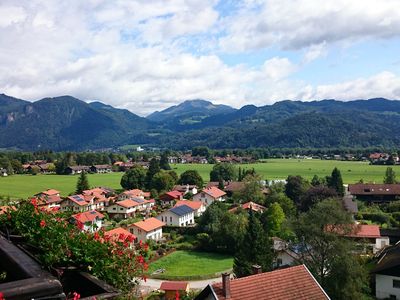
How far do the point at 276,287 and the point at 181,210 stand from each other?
36.4 meters

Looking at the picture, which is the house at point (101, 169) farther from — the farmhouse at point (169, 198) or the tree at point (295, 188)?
the tree at point (295, 188)

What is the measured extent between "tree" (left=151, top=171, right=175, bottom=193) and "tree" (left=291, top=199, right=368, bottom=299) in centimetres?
5128

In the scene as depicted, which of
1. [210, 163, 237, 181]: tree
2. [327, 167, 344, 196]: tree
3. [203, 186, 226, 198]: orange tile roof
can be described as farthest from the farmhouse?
[327, 167, 344, 196]: tree

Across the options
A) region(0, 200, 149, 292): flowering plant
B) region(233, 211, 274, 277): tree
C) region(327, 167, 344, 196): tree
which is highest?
region(0, 200, 149, 292): flowering plant

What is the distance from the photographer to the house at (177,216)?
5141cm

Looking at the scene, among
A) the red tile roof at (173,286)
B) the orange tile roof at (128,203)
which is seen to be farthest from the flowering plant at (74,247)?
the orange tile roof at (128,203)

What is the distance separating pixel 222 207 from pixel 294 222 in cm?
2218

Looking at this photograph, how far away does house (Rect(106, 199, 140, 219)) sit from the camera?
58188 millimetres

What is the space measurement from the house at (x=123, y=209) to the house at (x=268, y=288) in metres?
42.0

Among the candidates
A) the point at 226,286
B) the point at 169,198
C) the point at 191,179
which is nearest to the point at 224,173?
the point at 191,179

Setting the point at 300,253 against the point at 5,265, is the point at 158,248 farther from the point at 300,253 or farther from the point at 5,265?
the point at 5,265

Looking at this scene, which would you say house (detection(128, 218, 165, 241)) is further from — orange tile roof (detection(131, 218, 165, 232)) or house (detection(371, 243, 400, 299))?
house (detection(371, 243, 400, 299))

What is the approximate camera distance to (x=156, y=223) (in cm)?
4750

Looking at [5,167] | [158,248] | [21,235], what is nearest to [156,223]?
[158,248]
